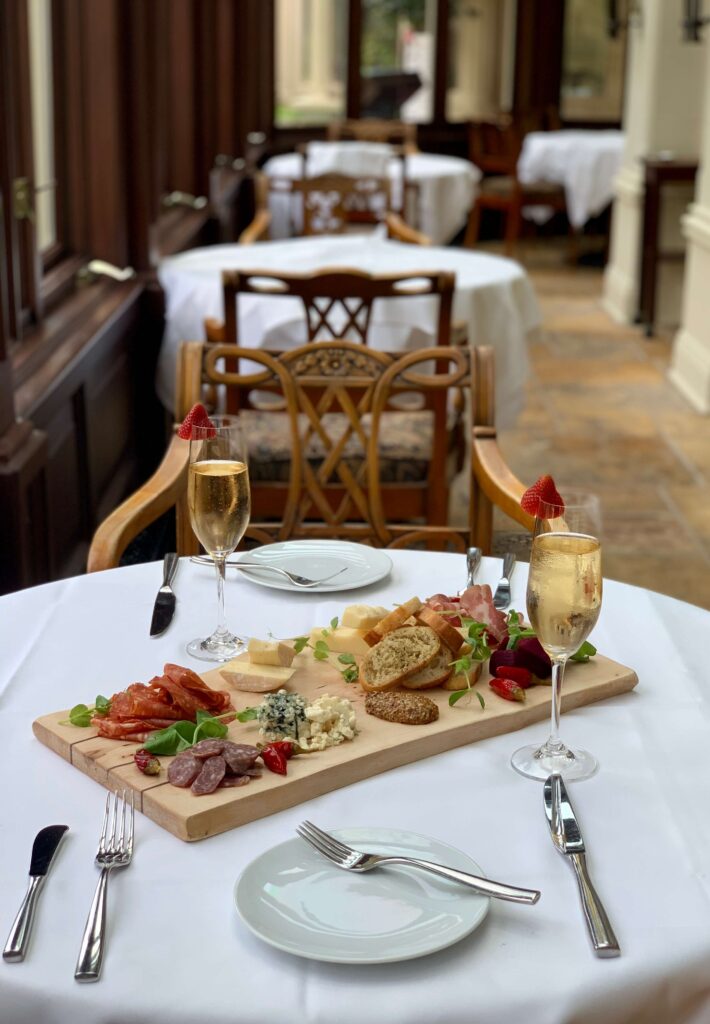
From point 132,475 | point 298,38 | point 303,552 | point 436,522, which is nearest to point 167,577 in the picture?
point 303,552

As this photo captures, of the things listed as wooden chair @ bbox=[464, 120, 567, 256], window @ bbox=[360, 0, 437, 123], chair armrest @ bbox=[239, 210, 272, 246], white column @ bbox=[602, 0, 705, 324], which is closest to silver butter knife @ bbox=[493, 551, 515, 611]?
chair armrest @ bbox=[239, 210, 272, 246]

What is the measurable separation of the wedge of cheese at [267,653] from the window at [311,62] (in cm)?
946

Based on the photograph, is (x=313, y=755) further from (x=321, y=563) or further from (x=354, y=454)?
(x=354, y=454)

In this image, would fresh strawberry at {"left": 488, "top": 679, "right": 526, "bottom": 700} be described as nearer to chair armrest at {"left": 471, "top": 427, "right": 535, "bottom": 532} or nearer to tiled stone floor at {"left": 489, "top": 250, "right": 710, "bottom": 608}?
chair armrest at {"left": 471, "top": 427, "right": 535, "bottom": 532}

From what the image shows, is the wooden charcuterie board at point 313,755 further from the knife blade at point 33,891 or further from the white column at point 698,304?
the white column at point 698,304

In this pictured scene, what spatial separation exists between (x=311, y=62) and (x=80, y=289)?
7412mm

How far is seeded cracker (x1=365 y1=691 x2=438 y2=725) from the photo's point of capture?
1.20m

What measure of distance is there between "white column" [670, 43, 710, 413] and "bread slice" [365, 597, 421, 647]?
4.42 meters

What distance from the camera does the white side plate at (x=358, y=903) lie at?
2.93 ft

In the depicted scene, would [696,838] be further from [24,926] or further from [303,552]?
[303,552]

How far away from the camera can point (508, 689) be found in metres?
1.25

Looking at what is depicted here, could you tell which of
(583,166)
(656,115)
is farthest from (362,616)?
(583,166)

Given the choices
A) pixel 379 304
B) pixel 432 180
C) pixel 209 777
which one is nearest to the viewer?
pixel 209 777

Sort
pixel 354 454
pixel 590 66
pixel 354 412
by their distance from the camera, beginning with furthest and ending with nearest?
pixel 590 66 → pixel 354 454 → pixel 354 412
